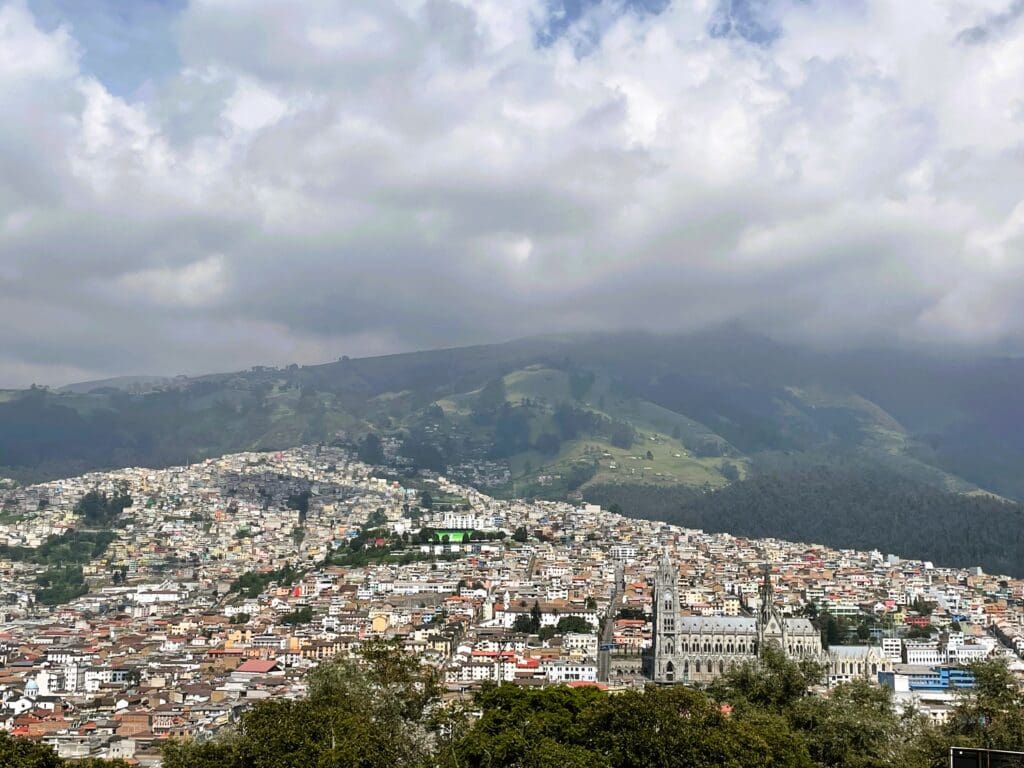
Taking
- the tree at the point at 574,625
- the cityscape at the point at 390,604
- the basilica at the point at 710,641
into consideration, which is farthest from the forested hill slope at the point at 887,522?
the tree at the point at 574,625

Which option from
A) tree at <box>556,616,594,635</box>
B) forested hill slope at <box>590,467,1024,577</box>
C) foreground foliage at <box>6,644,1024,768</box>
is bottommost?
tree at <box>556,616,594,635</box>

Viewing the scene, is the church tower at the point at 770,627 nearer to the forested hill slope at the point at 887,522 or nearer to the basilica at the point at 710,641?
the basilica at the point at 710,641

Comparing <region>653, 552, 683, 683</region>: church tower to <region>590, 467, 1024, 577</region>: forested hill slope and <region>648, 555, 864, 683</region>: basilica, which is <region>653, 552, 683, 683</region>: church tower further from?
<region>590, 467, 1024, 577</region>: forested hill slope

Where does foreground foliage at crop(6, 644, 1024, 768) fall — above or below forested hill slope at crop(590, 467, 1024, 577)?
below

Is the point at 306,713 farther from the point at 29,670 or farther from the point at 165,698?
the point at 29,670

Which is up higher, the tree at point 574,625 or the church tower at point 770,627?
the church tower at point 770,627

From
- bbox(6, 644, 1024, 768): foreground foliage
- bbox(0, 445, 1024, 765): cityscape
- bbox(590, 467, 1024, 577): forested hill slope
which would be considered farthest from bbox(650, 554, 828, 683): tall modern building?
bbox(590, 467, 1024, 577): forested hill slope

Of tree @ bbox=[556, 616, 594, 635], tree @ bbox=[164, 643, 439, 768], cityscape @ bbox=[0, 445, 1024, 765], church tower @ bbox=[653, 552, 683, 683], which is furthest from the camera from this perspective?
tree @ bbox=[556, 616, 594, 635]

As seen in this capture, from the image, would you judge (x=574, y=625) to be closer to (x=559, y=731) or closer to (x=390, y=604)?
(x=390, y=604)
